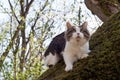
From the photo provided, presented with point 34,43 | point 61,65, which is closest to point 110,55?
point 61,65

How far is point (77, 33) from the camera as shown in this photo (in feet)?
14.5

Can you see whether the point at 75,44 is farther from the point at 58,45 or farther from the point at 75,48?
the point at 58,45

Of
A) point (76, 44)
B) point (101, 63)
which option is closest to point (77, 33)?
point (76, 44)

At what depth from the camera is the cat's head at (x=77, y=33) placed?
4426 mm

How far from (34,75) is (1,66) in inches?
72.7

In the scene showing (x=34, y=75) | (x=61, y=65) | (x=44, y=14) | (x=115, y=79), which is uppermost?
(x=115, y=79)

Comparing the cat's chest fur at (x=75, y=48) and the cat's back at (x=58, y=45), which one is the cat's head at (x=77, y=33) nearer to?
the cat's chest fur at (x=75, y=48)

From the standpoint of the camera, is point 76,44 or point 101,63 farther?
point 76,44

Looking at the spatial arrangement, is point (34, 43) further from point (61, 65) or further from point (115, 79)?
point (115, 79)

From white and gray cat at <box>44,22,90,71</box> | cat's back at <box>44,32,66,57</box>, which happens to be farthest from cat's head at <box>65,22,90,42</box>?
cat's back at <box>44,32,66,57</box>

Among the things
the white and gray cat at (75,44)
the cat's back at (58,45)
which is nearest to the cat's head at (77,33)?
the white and gray cat at (75,44)

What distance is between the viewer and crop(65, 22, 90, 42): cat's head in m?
4.43

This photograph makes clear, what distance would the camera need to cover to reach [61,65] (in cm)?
508

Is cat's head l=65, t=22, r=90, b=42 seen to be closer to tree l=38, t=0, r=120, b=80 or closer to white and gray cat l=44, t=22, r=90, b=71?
white and gray cat l=44, t=22, r=90, b=71
